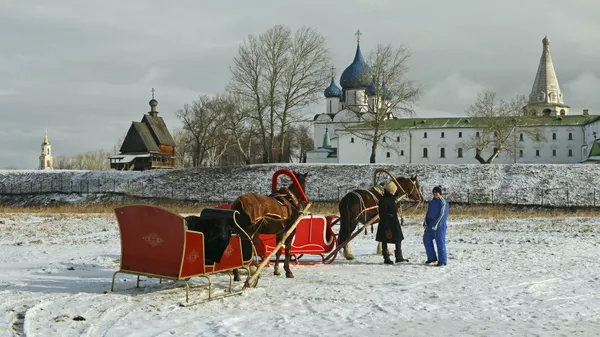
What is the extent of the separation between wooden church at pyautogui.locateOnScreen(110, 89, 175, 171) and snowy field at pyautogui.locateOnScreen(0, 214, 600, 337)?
179 ft

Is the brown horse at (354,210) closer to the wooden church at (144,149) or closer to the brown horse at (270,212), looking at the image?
the brown horse at (270,212)

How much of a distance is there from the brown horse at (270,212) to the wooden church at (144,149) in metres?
60.0

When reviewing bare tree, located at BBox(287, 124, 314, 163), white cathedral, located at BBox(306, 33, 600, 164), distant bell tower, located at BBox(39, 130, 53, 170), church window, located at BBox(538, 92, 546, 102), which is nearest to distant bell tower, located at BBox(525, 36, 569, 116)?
church window, located at BBox(538, 92, 546, 102)

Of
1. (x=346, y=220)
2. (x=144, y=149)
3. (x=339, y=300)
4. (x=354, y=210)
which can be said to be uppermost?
(x=144, y=149)

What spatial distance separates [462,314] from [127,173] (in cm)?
5272

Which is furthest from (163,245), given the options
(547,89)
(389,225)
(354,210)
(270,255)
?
(547,89)

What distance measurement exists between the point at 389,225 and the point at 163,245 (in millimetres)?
6503

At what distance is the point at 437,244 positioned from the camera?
14016 millimetres

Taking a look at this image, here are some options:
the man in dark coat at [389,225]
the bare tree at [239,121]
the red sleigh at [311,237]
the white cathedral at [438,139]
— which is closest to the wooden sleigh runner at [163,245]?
the red sleigh at [311,237]

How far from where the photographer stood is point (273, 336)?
7480 mm

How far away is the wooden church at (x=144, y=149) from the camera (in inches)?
2749

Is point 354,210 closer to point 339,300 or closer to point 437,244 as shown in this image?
point 437,244

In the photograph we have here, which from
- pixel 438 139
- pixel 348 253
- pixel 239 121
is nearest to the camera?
pixel 348 253

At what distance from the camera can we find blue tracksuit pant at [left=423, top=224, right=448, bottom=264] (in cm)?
1377
